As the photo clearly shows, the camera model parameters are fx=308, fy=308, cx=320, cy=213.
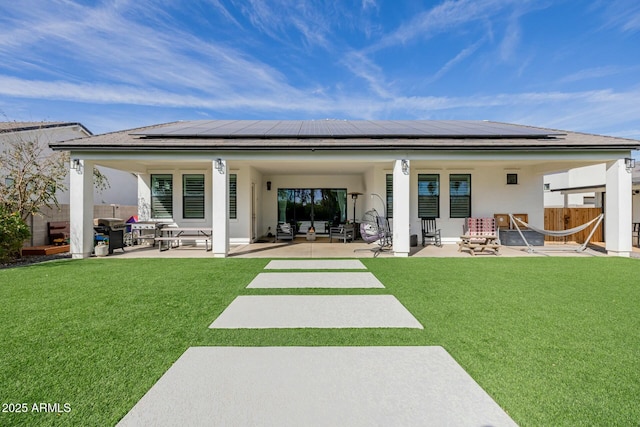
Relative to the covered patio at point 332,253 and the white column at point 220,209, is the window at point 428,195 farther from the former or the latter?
the white column at point 220,209

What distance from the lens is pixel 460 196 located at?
11977mm

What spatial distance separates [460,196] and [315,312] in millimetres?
9870

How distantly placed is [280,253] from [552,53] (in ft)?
42.6

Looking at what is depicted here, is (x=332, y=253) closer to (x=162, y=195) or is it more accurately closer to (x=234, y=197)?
(x=234, y=197)

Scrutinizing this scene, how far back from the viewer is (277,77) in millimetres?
16578

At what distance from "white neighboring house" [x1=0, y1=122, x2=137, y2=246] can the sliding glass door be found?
7643 millimetres

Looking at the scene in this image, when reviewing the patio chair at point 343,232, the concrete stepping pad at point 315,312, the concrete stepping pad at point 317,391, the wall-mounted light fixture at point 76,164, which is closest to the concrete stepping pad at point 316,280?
the concrete stepping pad at point 315,312

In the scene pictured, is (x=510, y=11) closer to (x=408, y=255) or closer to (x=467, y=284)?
(x=408, y=255)

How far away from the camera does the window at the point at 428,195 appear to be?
11.9m

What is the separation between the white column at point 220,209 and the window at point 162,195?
4188 millimetres

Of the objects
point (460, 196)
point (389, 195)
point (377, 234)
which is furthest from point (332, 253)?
point (460, 196)

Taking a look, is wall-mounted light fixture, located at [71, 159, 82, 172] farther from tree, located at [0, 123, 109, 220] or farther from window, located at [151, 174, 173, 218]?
window, located at [151, 174, 173, 218]

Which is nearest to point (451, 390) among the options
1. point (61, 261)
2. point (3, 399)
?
point (3, 399)

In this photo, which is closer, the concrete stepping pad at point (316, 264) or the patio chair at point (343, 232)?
the concrete stepping pad at point (316, 264)
